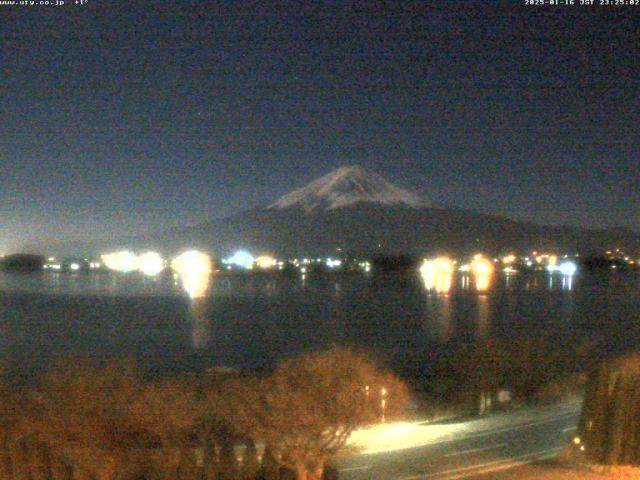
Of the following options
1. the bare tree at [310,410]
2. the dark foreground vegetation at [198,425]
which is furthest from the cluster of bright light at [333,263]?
the bare tree at [310,410]

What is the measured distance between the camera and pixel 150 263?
75.1m

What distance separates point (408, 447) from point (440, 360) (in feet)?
31.2

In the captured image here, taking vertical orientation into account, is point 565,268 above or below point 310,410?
above

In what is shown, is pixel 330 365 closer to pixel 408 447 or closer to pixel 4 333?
pixel 408 447

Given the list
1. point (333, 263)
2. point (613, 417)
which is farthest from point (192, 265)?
point (613, 417)

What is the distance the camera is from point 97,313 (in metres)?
33.3

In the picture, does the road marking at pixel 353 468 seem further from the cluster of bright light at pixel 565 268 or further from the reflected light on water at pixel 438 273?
the cluster of bright light at pixel 565 268

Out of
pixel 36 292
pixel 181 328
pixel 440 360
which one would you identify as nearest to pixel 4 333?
pixel 181 328

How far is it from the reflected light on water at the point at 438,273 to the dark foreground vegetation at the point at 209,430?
3855 cm

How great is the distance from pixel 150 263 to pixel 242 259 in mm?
11081

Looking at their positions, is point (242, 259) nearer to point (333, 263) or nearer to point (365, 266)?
point (333, 263)

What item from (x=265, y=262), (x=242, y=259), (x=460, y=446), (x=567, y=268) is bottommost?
(x=460, y=446)

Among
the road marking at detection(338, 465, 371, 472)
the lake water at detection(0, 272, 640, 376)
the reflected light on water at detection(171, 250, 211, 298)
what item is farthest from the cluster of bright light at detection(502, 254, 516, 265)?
the road marking at detection(338, 465, 371, 472)

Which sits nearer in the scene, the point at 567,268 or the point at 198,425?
the point at 198,425
